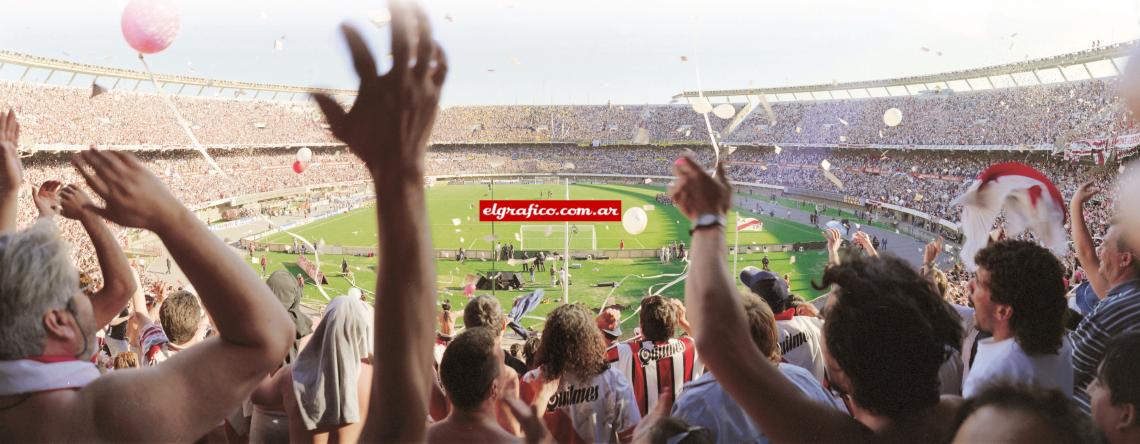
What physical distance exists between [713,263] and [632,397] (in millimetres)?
1827

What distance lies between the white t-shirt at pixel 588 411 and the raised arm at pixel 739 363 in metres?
1.57

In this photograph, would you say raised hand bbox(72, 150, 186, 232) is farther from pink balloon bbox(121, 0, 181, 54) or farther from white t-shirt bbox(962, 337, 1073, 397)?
pink balloon bbox(121, 0, 181, 54)

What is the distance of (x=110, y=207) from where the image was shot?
1.19 metres

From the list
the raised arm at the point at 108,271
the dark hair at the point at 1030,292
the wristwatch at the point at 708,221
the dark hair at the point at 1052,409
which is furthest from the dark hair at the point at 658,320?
the raised arm at the point at 108,271

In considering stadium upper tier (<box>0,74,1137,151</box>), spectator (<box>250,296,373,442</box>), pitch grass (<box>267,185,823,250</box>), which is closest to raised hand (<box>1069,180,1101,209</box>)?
spectator (<box>250,296,373,442</box>)

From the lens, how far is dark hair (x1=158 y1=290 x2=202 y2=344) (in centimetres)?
383

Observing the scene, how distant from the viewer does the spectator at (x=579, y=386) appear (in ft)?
9.91

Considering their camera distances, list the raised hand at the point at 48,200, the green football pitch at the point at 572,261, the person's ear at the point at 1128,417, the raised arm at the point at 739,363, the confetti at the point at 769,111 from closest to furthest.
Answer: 1. the raised arm at the point at 739,363
2. the person's ear at the point at 1128,417
3. the raised hand at the point at 48,200
4. the green football pitch at the point at 572,261
5. the confetti at the point at 769,111

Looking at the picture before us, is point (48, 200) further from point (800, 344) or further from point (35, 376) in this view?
point (800, 344)

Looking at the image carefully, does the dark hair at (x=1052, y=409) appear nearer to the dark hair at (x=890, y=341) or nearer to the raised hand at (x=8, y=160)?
the dark hair at (x=890, y=341)

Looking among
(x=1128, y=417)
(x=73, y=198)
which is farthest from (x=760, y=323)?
(x=73, y=198)

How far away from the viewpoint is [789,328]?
354cm

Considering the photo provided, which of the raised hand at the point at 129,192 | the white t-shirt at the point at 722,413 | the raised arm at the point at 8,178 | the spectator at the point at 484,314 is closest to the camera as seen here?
the raised hand at the point at 129,192

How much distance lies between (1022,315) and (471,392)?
2.11m
